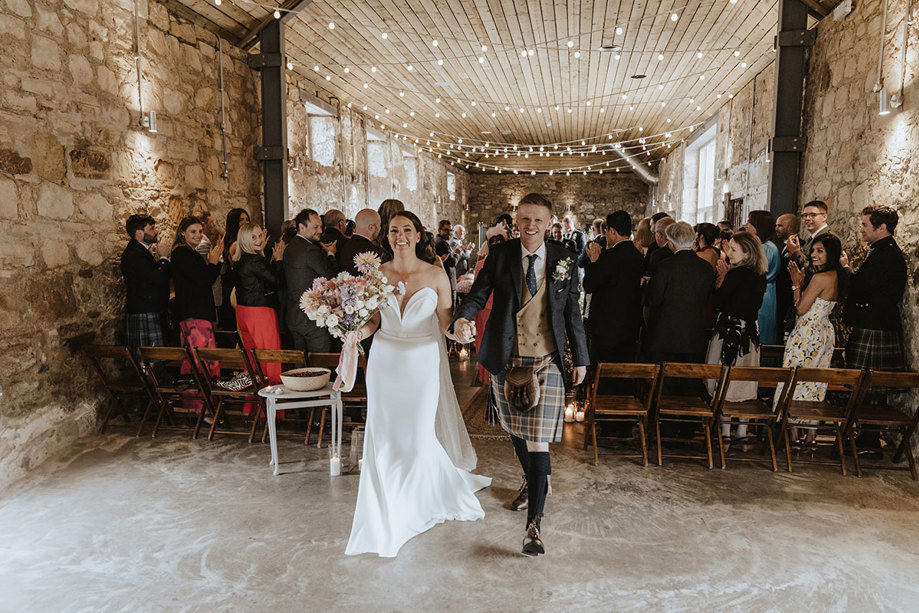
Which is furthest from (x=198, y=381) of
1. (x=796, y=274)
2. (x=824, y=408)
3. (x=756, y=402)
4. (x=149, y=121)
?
(x=796, y=274)

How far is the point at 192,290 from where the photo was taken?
5.19m

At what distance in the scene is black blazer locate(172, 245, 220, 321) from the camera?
5133 millimetres

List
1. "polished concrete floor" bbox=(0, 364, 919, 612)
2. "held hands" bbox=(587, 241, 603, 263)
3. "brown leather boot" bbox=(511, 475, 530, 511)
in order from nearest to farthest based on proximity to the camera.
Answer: "polished concrete floor" bbox=(0, 364, 919, 612) → "brown leather boot" bbox=(511, 475, 530, 511) → "held hands" bbox=(587, 241, 603, 263)

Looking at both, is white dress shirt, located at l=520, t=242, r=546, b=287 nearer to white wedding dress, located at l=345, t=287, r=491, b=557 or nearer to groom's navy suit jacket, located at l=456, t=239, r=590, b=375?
groom's navy suit jacket, located at l=456, t=239, r=590, b=375

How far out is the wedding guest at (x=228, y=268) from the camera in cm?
586

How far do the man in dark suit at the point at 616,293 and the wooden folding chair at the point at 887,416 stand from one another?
5.18 ft

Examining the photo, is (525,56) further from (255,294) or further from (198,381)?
(198,381)

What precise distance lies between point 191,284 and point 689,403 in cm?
417

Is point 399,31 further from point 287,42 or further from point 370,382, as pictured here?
point 370,382

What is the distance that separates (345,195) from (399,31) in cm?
361

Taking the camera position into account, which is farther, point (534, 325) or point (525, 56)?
point (525, 56)

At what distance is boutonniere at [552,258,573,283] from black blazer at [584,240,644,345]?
1.64 meters

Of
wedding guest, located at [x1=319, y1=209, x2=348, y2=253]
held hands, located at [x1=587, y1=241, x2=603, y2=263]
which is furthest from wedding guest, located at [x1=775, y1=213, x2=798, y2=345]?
wedding guest, located at [x1=319, y1=209, x2=348, y2=253]

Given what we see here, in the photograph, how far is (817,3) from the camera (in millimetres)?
6129
